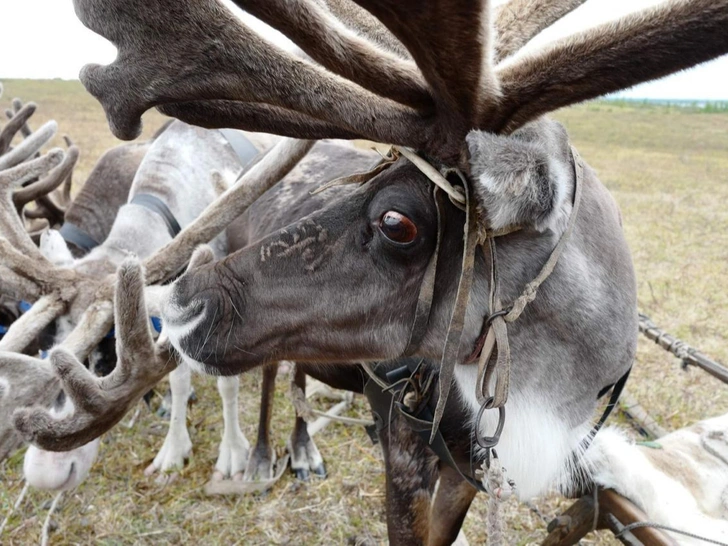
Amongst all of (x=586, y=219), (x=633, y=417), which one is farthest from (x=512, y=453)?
(x=633, y=417)

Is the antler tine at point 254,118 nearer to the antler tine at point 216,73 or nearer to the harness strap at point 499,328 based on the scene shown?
the antler tine at point 216,73

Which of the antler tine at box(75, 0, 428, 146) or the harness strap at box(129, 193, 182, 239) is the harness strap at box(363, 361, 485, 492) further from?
the harness strap at box(129, 193, 182, 239)

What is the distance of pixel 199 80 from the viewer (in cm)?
123

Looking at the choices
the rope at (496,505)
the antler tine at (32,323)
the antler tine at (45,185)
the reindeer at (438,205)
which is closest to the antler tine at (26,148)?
the antler tine at (45,185)

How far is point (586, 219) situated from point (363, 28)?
945 millimetres

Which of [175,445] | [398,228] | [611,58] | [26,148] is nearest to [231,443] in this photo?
[175,445]

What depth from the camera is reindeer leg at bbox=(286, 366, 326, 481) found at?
3346 millimetres

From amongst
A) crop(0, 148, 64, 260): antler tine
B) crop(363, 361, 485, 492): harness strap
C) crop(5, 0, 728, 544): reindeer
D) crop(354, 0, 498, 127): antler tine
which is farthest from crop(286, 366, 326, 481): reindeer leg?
crop(354, 0, 498, 127): antler tine

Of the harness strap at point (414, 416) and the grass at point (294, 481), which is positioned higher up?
the harness strap at point (414, 416)

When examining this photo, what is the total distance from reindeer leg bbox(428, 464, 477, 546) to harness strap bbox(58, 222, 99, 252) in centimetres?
268

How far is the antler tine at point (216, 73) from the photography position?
1188 millimetres

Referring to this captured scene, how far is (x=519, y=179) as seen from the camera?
1.11 meters

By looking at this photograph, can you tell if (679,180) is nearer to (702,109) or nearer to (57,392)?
(57,392)

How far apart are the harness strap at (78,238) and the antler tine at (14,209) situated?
73 centimetres
